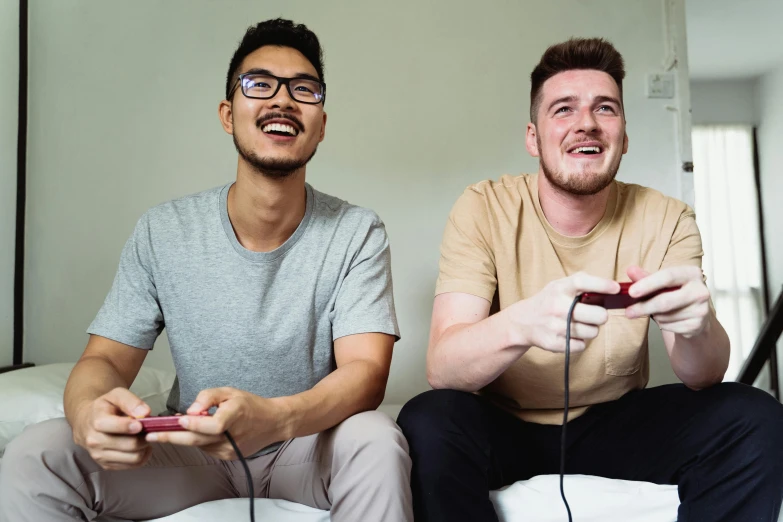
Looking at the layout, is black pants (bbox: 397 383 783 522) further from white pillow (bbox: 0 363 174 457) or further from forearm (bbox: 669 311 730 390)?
white pillow (bbox: 0 363 174 457)

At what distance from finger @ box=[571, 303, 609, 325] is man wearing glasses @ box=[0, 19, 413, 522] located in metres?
0.33

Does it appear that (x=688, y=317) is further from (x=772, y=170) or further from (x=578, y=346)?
(x=772, y=170)

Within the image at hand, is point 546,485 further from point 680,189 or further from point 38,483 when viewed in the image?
point 680,189

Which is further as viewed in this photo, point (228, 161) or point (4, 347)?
point (228, 161)

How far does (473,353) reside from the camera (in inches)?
41.5

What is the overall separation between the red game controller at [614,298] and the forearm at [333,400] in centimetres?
41

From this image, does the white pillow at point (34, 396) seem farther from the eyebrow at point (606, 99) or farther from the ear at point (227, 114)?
the eyebrow at point (606, 99)

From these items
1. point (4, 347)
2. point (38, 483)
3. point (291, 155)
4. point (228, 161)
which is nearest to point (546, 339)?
point (291, 155)

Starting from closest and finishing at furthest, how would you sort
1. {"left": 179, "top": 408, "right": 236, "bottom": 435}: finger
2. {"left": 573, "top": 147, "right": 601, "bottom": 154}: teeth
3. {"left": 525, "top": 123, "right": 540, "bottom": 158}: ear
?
1. {"left": 179, "top": 408, "right": 236, "bottom": 435}: finger
2. {"left": 573, "top": 147, "right": 601, "bottom": 154}: teeth
3. {"left": 525, "top": 123, "right": 540, "bottom": 158}: ear

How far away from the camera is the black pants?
0.98 meters

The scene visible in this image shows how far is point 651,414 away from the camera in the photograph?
117cm

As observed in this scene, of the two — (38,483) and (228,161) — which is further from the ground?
(228,161)

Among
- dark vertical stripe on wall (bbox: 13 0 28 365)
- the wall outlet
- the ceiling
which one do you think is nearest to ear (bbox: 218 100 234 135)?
dark vertical stripe on wall (bbox: 13 0 28 365)

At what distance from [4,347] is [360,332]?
4.87 feet
